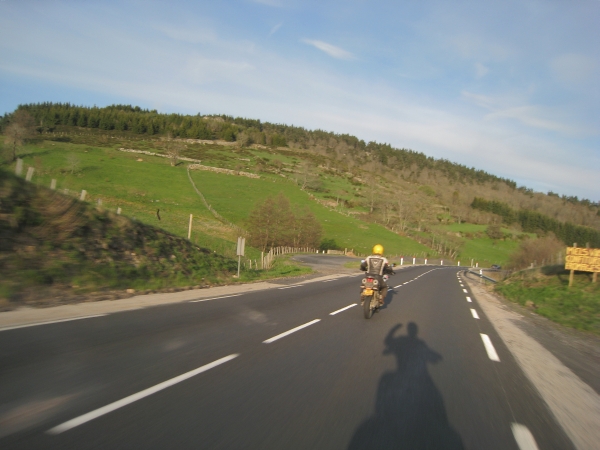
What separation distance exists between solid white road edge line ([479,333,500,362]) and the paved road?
0.26 ft

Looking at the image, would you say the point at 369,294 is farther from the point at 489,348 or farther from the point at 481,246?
the point at 481,246

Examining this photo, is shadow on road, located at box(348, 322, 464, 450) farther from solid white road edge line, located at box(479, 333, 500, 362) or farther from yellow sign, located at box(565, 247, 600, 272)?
yellow sign, located at box(565, 247, 600, 272)

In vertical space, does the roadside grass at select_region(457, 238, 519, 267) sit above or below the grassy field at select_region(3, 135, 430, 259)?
below

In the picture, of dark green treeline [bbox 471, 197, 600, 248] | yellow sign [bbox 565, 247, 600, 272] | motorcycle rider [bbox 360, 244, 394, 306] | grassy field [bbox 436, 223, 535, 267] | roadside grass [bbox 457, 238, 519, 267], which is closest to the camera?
motorcycle rider [bbox 360, 244, 394, 306]

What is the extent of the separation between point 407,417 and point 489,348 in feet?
16.6

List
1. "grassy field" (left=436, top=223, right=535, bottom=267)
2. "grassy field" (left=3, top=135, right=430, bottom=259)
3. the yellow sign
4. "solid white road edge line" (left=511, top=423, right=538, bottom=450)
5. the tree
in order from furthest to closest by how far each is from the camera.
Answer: "grassy field" (left=436, top=223, right=535, bottom=267) → "grassy field" (left=3, top=135, right=430, bottom=259) → the tree → the yellow sign → "solid white road edge line" (left=511, top=423, right=538, bottom=450)

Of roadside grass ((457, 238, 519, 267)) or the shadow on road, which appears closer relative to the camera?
the shadow on road

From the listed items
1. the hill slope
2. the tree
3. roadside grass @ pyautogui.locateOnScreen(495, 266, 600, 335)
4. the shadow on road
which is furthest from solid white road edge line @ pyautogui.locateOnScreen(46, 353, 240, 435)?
the tree

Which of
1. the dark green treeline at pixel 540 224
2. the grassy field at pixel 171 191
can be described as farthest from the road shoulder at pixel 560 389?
the dark green treeline at pixel 540 224

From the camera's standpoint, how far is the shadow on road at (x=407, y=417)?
409cm

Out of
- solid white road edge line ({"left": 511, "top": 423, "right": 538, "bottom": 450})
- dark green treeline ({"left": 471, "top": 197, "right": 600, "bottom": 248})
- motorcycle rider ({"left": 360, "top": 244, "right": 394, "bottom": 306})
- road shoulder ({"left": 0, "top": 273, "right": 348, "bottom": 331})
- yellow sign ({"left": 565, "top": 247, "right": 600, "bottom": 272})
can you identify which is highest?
dark green treeline ({"left": 471, "top": 197, "right": 600, "bottom": 248})

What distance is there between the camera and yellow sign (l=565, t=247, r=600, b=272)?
1764cm

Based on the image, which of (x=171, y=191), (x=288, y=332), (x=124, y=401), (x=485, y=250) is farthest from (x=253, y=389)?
(x=485, y=250)

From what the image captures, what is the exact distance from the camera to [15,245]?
38.7ft
